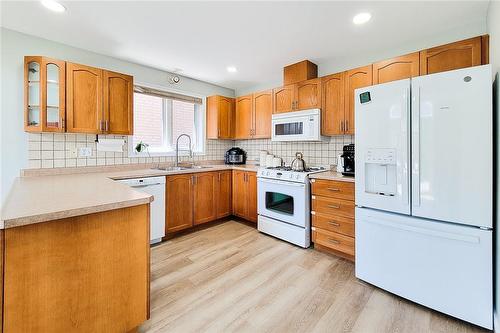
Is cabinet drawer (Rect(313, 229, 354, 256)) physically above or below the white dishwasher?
below

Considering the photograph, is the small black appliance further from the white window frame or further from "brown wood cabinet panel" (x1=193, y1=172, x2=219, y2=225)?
"brown wood cabinet panel" (x1=193, y1=172, x2=219, y2=225)

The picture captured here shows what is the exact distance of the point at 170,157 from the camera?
357cm

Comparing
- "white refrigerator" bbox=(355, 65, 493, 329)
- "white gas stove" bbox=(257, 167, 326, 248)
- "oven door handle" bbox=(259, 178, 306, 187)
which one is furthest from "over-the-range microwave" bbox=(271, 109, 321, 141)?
"white refrigerator" bbox=(355, 65, 493, 329)

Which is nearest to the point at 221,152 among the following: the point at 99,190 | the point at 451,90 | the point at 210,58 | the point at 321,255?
the point at 210,58

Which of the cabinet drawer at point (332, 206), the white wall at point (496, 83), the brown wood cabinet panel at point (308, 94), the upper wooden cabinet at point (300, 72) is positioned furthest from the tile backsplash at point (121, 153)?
the white wall at point (496, 83)

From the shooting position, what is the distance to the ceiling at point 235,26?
188cm

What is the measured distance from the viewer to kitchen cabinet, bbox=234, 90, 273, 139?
3.60 meters

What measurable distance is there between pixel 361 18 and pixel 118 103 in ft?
8.97

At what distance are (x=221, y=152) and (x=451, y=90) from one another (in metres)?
3.42

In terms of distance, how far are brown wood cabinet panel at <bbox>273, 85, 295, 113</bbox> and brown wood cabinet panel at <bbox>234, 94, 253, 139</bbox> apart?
59 cm

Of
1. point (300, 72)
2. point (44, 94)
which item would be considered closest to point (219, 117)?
point (300, 72)

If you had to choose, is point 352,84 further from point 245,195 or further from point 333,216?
point 245,195

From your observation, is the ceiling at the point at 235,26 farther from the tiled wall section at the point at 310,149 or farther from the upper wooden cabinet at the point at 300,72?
the tiled wall section at the point at 310,149

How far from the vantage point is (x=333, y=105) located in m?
2.80
